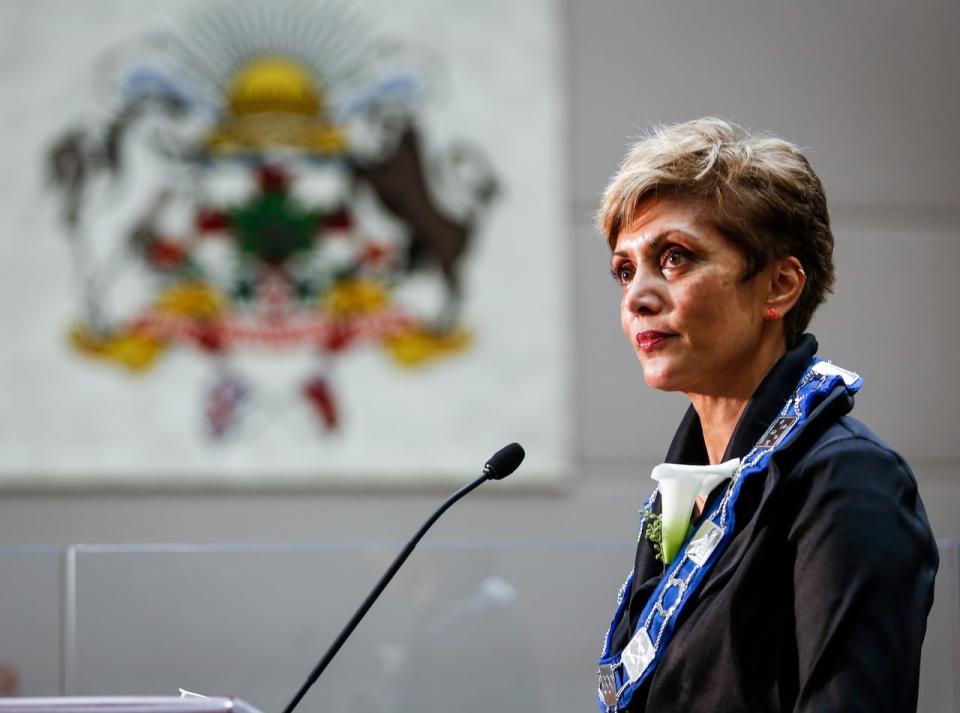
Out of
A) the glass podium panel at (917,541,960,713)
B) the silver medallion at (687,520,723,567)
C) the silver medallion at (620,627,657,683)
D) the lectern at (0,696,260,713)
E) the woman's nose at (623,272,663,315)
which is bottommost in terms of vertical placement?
the glass podium panel at (917,541,960,713)

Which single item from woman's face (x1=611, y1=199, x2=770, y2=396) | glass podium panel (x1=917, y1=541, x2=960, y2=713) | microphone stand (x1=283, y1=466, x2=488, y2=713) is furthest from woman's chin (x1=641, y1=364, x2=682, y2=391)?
glass podium panel (x1=917, y1=541, x2=960, y2=713)

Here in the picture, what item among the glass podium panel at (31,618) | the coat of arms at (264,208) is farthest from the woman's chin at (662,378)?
the coat of arms at (264,208)

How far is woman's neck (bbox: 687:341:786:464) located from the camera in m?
1.44

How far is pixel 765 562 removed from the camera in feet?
4.05

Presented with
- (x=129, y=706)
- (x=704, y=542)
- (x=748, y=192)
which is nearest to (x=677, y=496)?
(x=704, y=542)

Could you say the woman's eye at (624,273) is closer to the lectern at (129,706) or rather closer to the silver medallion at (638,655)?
the silver medallion at (638,655)

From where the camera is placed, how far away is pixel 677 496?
1411 mm

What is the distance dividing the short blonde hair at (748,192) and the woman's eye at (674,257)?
44 mm

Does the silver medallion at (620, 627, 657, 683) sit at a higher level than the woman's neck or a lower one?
lower

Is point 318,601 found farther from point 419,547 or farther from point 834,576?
point 834,576

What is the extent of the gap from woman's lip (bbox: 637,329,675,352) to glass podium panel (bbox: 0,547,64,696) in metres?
1.44

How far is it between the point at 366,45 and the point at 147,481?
1.35 m

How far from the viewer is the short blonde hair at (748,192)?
4.59 ft

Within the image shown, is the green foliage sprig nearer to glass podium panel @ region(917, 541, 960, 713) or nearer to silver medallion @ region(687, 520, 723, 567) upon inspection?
silver medallion @ region(687, 520, 723, 567)
